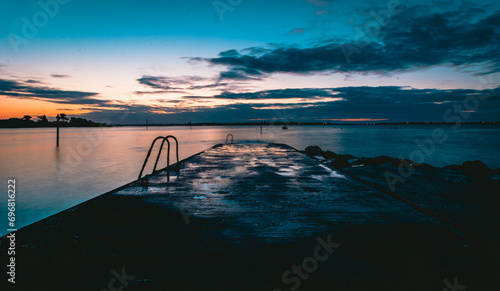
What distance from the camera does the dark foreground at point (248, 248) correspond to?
2.68 metres

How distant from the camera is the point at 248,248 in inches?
130

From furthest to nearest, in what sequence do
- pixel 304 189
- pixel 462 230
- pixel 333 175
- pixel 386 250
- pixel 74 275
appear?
pixel 333 175
pixel 304 189
pixel 462 230
pixel 386 250
pixel 74 275

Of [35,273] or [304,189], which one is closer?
[35,273]

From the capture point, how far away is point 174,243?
3.45m

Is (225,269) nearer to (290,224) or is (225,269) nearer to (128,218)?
(290,224)

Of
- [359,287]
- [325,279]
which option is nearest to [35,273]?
[325,279]

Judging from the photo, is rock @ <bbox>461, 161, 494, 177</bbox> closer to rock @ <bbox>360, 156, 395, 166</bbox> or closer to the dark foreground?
rock @ <bbox>360, 156, 395, 166</bbox>

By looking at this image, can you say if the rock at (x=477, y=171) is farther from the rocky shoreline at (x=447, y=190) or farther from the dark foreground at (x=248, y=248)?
the dark foreground at (x=248, y=248)

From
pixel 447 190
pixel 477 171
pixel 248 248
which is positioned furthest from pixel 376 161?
pixel 248 248

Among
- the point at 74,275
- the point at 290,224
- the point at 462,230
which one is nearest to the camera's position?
the point at 74,275

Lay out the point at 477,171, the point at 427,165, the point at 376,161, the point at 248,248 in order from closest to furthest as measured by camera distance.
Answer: the point at 248,248, the point at 477,171, the point at 427,165, the point at 376,161

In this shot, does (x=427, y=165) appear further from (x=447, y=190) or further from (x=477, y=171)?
(x=447, y=190)

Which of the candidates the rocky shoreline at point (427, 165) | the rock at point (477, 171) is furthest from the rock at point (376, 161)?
the rock at point (477, 171)

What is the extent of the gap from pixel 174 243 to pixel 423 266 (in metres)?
3.02
